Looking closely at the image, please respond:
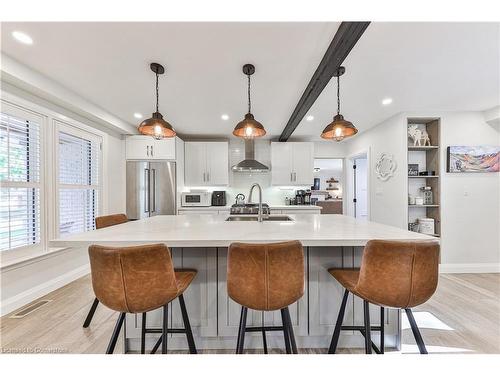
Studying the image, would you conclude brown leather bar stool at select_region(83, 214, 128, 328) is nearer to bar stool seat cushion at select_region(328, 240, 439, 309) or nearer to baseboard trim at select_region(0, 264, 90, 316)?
baseboard trim at select_region(0, 264, 90, 316)

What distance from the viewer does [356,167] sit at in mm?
5133

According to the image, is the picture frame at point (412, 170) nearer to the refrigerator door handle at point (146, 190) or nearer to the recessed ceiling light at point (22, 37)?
the refrigerator door handle at point (146, 190)

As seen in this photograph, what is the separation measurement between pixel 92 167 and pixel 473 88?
5206mm

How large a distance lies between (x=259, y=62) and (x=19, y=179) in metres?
2.76

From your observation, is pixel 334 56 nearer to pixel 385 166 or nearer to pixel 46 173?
pixel 385 166

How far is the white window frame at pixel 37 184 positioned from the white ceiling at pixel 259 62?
0.51m

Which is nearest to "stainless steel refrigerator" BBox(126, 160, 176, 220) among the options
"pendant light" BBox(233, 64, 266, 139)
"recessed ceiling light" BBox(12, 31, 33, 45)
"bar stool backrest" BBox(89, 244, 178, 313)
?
"recessed ceiling light" BBox(12, 31, 33, 45)

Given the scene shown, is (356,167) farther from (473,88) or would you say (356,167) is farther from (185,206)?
(185,206)

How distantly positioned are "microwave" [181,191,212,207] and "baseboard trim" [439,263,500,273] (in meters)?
4.04

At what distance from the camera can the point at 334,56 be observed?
1733 millimetres
